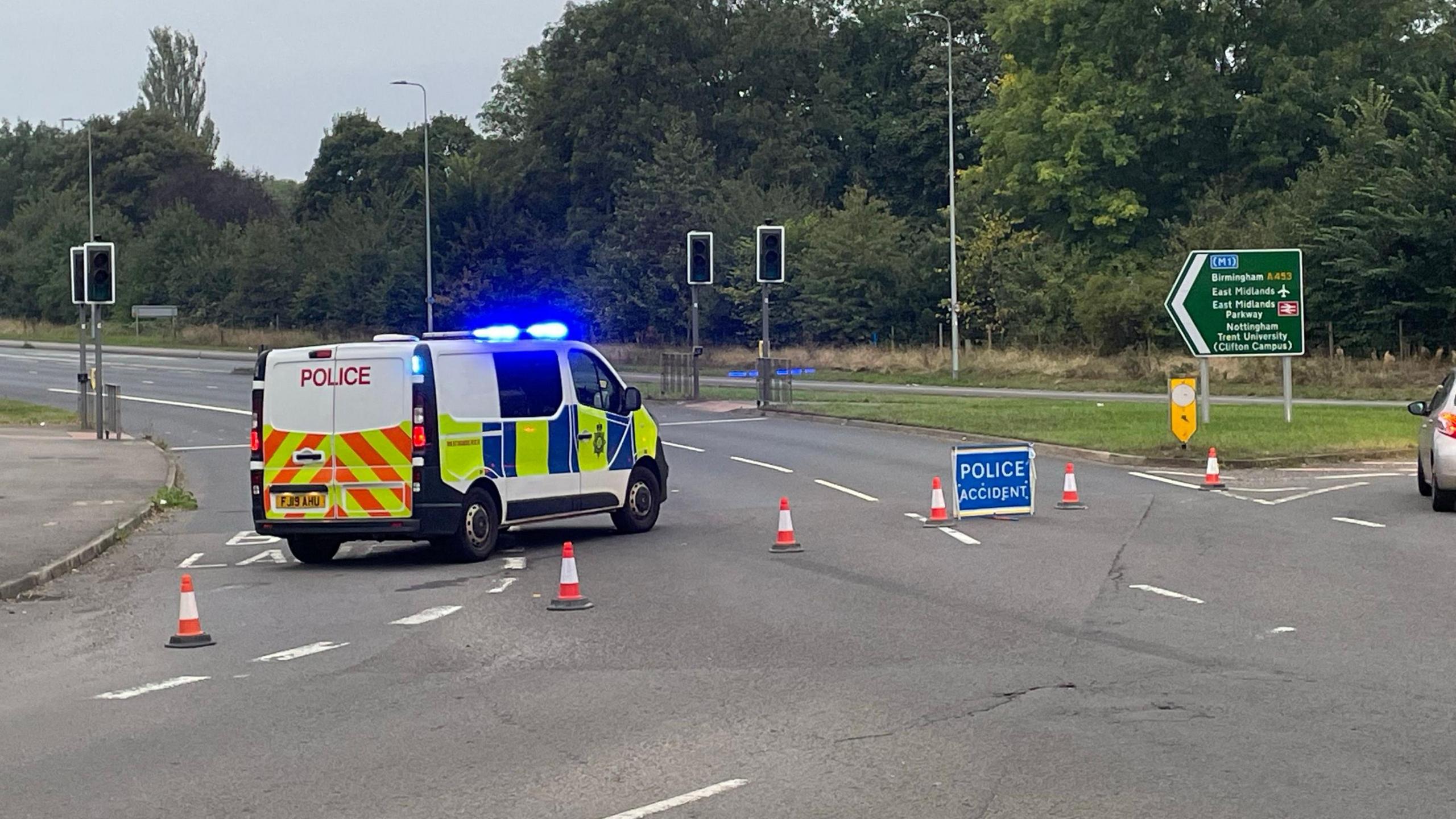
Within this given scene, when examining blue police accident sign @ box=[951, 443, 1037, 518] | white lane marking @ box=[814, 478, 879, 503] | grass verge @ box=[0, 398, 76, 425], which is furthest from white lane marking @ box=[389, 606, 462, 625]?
grass verge @ box=[0, 398, 76, 425]

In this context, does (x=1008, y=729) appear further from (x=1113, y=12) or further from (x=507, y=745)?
(x=1113, y=12)

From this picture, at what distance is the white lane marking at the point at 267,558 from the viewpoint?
17.0 meters

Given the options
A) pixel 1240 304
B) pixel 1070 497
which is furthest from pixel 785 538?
pixel 1240 304

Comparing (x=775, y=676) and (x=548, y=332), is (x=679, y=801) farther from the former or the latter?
(x=548, y=332)

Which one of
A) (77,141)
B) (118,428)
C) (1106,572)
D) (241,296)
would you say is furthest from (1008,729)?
(77,141)

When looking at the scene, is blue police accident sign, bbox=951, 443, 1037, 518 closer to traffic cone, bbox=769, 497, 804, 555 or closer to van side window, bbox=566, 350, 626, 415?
traffic cone, bbox=769, 497, 804, 555

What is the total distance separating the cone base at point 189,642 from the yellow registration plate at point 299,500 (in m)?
4.42

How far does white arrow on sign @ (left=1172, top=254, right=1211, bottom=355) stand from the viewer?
29312mm

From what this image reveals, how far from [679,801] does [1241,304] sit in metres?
24.6

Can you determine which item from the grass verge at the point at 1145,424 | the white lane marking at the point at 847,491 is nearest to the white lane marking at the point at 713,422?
the grass verge at the point at 1145,424

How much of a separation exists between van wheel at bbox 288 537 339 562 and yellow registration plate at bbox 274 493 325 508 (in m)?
0.61

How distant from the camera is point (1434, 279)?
45.3 m

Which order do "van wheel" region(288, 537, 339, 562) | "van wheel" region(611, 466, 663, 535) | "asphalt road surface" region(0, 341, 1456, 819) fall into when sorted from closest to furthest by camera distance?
"asphalt road surface" region(0, 341, 1456, 819) < "van wheel" region(288, 537, 339, 562) < "van wheel" region(611, 466, 663, 535)

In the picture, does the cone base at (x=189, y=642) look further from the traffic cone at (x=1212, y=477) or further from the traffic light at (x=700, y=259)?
the traffic light at (x=700, y=259)
